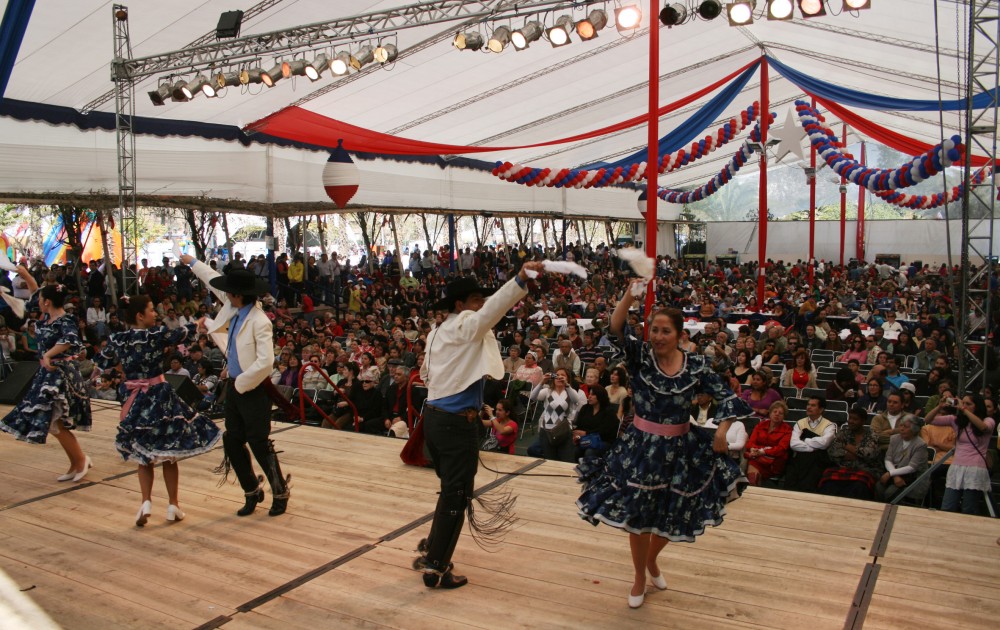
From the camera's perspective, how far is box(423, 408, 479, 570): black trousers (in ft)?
11.3

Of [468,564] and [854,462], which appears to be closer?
[468,564]

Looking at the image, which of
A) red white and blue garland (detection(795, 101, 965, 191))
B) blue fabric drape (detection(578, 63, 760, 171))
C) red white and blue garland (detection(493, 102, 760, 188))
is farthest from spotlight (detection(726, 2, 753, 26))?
red white and blue garland (detection(493, 102, 760, 188))

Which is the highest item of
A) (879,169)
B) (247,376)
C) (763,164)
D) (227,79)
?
(227,79)

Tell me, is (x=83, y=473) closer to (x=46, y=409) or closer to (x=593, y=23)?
(x=46, y=409)

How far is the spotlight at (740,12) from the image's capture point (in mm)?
8086

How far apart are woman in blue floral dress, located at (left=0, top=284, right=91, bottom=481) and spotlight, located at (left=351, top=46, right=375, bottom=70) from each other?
5628 mm

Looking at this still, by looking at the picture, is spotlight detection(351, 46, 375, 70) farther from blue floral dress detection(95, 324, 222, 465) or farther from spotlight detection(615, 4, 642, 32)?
blue floral dress detection(95, 324, 222, 465)

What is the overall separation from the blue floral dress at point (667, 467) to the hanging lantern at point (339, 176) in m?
10.4

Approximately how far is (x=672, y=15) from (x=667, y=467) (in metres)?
6.65

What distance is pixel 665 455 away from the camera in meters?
3.13

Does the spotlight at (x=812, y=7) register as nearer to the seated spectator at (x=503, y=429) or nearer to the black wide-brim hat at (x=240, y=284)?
the seated spectator at (x=503, y=429)

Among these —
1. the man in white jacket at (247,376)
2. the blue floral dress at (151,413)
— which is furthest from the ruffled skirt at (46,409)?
the man in white jacket at (247,376)

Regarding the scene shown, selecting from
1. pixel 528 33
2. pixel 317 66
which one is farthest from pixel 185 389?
pixel 528 33

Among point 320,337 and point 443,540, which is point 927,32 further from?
point 443,540
